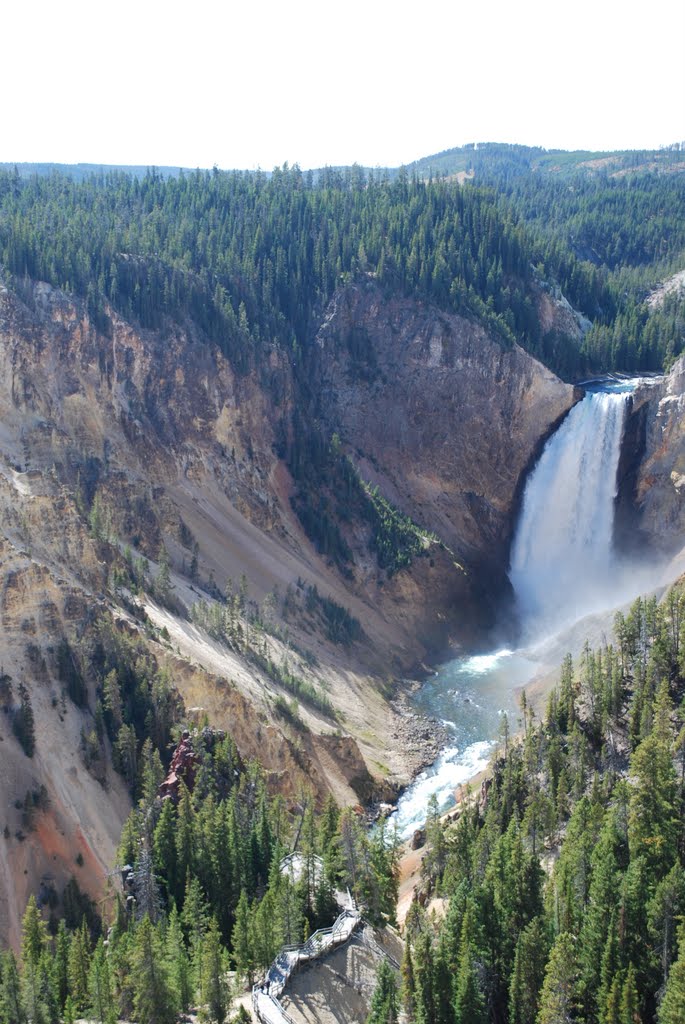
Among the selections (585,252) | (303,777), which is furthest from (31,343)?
(585,252)

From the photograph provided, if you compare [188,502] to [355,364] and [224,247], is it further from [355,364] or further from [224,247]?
[224,247]

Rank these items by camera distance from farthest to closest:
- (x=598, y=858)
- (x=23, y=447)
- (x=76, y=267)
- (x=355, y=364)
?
(x=355, y=364), (x=76, y=267), (x=23, y=447), (x=598, y=858)

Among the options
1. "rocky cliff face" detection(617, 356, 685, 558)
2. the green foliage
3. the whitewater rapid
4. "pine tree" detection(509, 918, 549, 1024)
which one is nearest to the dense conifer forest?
"pine tree" detection(509, 918, 549, 1024)

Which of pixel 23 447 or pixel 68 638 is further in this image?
pixel 23 447

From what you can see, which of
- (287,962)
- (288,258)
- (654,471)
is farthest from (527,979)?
(288,258)

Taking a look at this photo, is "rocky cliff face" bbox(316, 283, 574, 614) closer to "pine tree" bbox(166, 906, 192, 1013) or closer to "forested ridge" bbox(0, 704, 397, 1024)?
"forested ridge" bbox(0, 704, 397, 1024)
